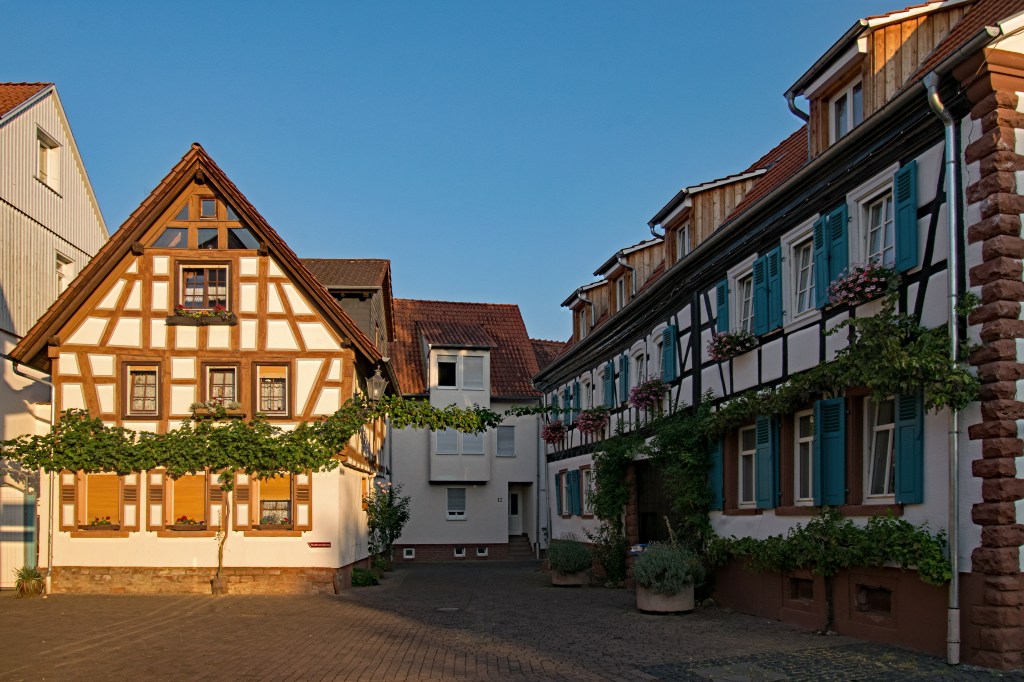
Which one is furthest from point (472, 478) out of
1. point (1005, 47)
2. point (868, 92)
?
point (1005, 47)

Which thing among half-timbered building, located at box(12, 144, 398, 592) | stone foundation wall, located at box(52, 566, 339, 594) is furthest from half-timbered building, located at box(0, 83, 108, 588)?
stone foundation wall, located at box(52, 566, 339, 594)

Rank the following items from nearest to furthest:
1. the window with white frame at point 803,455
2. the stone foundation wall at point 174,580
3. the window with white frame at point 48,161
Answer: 1. the window with white frame at point 803,455
2. the stone foundation wall at point 174,580
3. the window with white frame at point 48,161

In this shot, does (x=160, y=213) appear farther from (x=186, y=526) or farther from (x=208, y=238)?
(x=186, y=526)

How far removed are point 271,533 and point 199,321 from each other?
471 centimetres

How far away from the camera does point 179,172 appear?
2262 centimetres

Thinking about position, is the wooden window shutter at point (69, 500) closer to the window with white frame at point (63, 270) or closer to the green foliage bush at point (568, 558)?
the window with white frame at point (63, 270)

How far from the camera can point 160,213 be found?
22.9 meters

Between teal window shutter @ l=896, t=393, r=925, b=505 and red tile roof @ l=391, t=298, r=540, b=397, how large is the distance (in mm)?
28386

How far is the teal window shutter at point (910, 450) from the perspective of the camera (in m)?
12.0

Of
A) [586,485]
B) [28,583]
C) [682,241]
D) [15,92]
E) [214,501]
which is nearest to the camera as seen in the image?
[28,583]

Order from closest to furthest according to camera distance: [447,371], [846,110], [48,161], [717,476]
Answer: [846,110] < [717,476] < [48,161] < [447,371]

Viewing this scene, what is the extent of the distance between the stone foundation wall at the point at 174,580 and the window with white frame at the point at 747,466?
30.9 ft

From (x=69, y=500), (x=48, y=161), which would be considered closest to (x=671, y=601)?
(x=69, y=500)

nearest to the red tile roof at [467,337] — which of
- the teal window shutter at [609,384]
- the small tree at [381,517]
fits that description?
the small tree at [381,517]
